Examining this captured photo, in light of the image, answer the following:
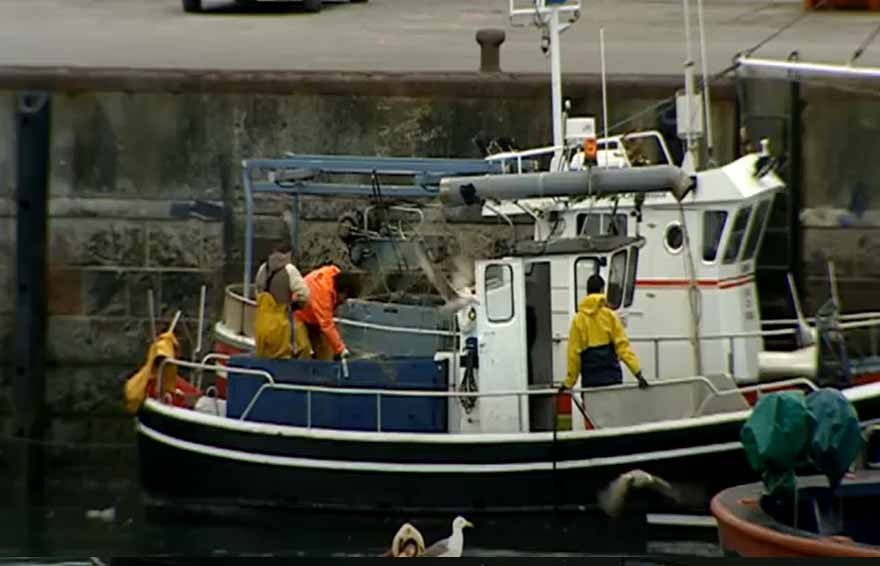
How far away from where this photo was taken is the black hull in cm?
1362

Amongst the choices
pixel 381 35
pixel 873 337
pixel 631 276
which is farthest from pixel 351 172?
pixel 381 35

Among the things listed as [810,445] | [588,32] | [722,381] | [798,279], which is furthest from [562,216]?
[588,32]

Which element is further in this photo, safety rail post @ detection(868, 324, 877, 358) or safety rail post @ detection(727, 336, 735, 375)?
safety rail post @ detection(868, 324, 877, 358)

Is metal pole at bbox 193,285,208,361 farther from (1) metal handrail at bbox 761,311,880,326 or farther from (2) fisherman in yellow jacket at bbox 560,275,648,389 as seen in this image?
(1) metal handrail at bbox 761,311,880,326

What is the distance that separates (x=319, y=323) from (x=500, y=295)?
1.36 m

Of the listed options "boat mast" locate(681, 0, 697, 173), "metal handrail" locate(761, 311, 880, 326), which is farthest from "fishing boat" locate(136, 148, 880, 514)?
"metal handrail" locate(761, 311, 880, 326)

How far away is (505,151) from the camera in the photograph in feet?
52.5

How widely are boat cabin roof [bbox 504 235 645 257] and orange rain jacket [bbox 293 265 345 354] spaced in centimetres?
133

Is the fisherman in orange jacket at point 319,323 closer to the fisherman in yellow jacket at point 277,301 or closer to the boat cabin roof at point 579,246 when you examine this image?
the fisherman in yellow jacket at point 277,301

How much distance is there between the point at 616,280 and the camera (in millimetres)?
14055

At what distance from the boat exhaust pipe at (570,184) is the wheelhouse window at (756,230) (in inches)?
32.6

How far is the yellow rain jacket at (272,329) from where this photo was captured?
14367mm

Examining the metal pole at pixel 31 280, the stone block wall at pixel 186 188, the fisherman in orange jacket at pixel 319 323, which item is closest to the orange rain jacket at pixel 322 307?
the fisherman in orange jacket at pixel 319 323

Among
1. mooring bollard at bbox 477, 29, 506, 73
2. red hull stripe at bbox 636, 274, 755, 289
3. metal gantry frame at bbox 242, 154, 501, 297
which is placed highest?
mooring bollard at bbox 477, 29, 506, 73
